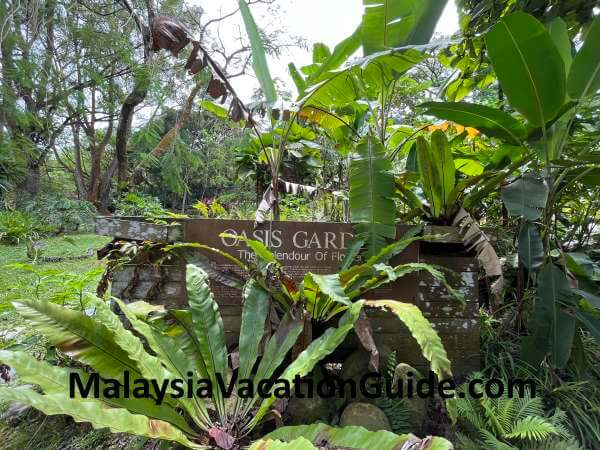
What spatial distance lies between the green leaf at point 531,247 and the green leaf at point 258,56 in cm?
182

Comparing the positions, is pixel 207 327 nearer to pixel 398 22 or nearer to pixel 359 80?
pixel 359 80

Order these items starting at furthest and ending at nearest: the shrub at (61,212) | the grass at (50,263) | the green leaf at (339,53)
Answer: the shrub at (61,212) < the grass at (50,263) < the green leaf at (339,53)

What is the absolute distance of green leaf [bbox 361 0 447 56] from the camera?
6.79 feet

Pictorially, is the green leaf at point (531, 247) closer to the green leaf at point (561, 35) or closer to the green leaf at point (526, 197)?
the green leaf at point (526, 197)

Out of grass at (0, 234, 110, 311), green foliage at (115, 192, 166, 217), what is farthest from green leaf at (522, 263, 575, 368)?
grass at (0, 234, 110, 311)

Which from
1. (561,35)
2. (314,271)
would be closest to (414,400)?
(314,271)

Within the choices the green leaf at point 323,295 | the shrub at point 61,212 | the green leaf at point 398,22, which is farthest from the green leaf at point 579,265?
the shrub at point 61,212

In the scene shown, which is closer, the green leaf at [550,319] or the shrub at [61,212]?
the green leaf at [550,319]

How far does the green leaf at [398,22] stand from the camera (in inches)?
81.4

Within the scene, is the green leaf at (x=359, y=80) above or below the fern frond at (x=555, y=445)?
above

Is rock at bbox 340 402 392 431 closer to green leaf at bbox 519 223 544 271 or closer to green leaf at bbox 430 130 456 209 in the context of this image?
green leaf at bbox 519 223 544 271

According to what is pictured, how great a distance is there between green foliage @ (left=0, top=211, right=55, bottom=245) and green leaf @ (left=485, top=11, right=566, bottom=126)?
330 inches

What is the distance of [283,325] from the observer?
1757mm

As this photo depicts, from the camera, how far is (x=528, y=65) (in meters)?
1.71
